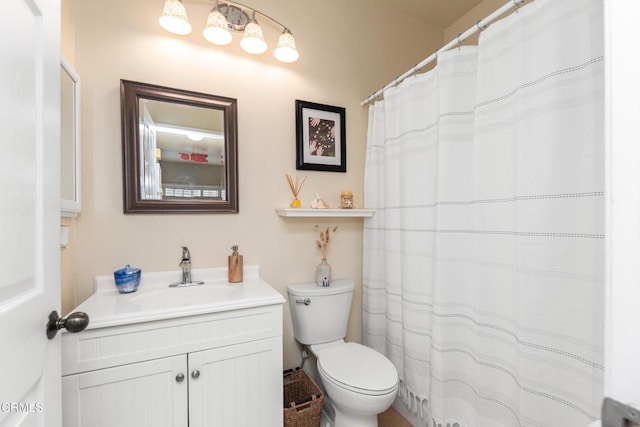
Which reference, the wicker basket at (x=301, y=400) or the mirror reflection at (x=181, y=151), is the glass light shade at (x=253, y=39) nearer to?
the mirror reflection at (x=181, y=151)

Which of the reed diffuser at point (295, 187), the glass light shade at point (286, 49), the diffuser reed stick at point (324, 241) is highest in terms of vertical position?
the glass light shade at point (286, 49)

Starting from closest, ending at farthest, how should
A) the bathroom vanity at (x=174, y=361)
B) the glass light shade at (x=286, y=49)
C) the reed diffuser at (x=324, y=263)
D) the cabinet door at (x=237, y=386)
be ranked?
the bathroom vanity at (x=174, y=361) < the cabinet door at (x=237, y=386) < the glass light shade at (x=286, y=49) < the reed diffuser at (x=324, y=263)

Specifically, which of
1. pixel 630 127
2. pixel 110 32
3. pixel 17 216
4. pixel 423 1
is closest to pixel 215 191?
pixel 110 32

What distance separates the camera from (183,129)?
1536 mm

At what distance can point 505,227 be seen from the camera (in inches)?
44.2

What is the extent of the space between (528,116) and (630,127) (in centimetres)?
82

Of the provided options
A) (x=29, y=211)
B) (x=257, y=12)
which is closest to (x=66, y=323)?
(x=29, y=211)

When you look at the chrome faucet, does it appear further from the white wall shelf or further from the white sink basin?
the white wall shelf

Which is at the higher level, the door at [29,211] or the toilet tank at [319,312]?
the door at [29,211]

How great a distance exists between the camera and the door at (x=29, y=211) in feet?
1.73

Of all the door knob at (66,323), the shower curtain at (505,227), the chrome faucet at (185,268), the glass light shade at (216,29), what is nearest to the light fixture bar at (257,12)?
the glass light shade at (216,29)

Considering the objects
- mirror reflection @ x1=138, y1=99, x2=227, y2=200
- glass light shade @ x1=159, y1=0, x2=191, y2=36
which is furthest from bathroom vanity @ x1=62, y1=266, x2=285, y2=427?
glass light shade @ x1=159, y1=0, x2=191, y2=36

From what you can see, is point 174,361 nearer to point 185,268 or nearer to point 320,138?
point 185,268

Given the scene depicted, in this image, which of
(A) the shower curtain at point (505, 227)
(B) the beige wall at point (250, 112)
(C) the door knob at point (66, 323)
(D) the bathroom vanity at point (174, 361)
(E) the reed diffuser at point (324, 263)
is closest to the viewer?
(C) the door knob at point (66, 323)
